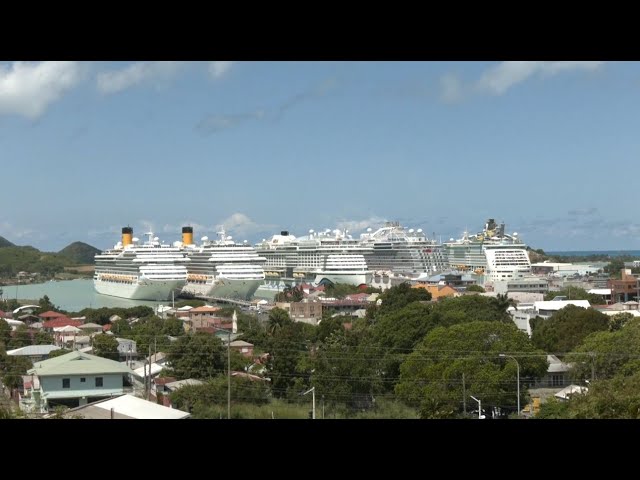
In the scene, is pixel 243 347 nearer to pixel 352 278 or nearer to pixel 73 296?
pixel 352 278

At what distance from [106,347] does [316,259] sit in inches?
839

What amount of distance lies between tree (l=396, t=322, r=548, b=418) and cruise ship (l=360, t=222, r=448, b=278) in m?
23.8

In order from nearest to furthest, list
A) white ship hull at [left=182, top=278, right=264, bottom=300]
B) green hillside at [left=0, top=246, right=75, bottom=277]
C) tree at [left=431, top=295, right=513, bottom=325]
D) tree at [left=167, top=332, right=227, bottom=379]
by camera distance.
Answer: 1. tree at [left=167, top=332, right=227, bottom=379]
2. tree at [left=431, top=295, right=513, bottom=325]
3. white ship hull at [left=182, top=278, right=264, bottom=300]
4. green hillside at [left=0, top=246, right=75, bottom=277]

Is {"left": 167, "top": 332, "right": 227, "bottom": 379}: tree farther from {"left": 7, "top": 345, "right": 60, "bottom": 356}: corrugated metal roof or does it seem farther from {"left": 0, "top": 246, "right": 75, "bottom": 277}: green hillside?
{"left": 0, "top": 246, "right": 75, "bottom": 277}: green hillside

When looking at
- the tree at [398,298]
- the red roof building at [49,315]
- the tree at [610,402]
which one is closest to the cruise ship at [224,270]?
the red roof building at [49,315]

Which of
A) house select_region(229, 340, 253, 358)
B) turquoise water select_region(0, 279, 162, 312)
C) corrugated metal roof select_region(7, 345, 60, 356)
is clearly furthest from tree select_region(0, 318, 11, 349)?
turquoise water select_region(0, 279, 162, 312)

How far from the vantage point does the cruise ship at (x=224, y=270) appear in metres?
26.3

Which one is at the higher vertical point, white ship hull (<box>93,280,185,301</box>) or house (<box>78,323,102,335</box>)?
white ship hull (<box>93,280,185,301</box>)

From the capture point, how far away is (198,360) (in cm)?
879

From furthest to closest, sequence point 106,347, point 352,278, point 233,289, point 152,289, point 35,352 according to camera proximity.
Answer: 1. point 352,278
2. point 233,289
3. point 152,289
4. point 106,347
5. point 35,352

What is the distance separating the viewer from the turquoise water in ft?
83.0

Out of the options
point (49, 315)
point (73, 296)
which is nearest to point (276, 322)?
point (49, 315)
